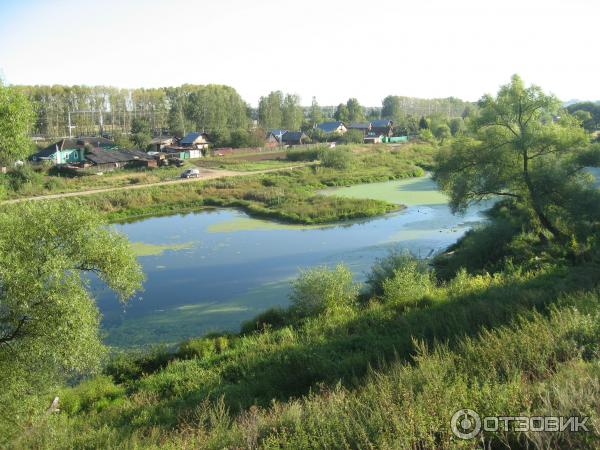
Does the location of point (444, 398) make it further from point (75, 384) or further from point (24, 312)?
point (75, 384)

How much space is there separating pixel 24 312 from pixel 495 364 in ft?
19.8

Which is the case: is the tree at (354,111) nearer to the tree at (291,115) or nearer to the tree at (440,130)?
the tree at (291,115)

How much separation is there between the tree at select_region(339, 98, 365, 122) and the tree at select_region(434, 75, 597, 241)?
252 feet

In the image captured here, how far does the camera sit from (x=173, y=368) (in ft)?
32.6

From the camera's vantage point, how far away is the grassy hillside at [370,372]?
4.23 meters

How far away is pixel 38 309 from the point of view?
6.70 meters

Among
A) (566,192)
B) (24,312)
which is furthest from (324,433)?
(566,192)

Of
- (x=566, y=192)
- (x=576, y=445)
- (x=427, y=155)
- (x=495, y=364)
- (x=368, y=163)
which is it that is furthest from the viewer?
(x=427, y=155)

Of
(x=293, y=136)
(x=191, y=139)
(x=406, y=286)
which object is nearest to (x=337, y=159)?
(x=191, y=139)

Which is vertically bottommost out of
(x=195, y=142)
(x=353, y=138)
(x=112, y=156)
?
(x=112, y=156)

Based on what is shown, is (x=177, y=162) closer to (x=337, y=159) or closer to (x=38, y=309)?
(x=337, y=159)

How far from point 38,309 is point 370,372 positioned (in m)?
4.66

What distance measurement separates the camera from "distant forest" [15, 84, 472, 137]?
2783 inches

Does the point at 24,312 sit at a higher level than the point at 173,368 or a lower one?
higher
